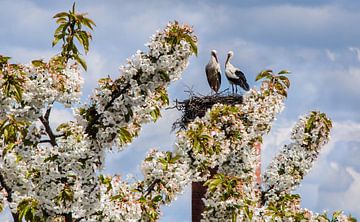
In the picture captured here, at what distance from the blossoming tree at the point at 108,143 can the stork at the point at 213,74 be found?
12879 mm

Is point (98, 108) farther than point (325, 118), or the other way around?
point (325, 118)

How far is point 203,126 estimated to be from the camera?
10.3 meters

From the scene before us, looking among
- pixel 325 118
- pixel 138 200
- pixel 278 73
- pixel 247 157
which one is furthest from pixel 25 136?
pixel 325 118

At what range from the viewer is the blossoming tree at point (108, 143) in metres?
8.98

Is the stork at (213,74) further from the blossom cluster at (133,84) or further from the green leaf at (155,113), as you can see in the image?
the blossom cluster at (133,84)

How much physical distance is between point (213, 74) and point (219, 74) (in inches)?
8.0

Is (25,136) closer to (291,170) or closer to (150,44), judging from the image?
(150,44)

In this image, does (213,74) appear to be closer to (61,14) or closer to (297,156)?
(297,156)

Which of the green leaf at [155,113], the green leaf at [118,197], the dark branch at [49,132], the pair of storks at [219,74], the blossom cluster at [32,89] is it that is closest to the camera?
the blossom cluster at [32,89]

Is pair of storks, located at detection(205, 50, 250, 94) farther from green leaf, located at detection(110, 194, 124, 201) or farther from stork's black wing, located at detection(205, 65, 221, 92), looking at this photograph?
green leaf, located at detection(110, 194, 124, 201)

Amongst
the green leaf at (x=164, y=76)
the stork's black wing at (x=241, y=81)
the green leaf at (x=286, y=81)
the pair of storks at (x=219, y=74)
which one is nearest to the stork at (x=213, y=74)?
the pair of storks at (x=219, y=74)

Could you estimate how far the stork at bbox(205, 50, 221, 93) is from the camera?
24078 millimetres

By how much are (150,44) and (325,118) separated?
14.2 feet

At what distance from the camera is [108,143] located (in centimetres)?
909
